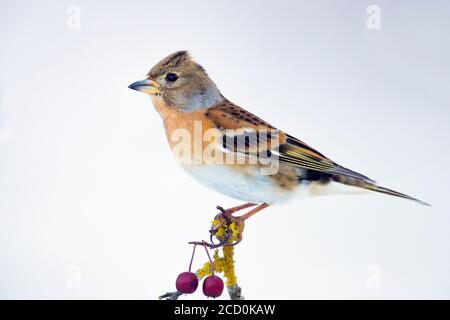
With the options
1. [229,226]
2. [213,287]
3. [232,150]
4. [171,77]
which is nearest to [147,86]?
[171,77]

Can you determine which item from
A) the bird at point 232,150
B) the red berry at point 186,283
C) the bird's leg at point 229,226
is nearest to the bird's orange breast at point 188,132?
the bird at point 232,150

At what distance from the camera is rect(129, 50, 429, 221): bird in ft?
3.99

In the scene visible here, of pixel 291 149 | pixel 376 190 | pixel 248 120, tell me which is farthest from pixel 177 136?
pixel 376 190

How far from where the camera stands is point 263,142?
127 cm

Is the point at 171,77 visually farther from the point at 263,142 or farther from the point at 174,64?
the point at 263,142

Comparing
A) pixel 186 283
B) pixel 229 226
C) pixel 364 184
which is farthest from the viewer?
pixel 364 184

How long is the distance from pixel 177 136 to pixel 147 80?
0.16m

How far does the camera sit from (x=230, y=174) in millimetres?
1204

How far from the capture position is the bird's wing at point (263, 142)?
1259mm

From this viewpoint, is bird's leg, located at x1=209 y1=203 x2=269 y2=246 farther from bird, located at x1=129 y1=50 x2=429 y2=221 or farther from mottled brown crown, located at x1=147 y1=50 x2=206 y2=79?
mottled brown crown, located at x1=147 y1=50 x2=206 y2=79

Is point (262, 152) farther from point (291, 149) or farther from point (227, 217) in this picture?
point (227, 217)

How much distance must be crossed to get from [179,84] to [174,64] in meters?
0.05

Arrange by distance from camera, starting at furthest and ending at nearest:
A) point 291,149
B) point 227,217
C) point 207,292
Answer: point 291,149
point 227,217
point 207,292

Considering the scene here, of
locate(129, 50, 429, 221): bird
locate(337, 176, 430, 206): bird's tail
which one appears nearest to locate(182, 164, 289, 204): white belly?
locate(129, 50, 429, 221): bird
